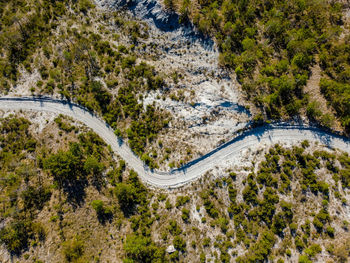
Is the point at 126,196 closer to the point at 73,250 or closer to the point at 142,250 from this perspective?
the point at 142,250

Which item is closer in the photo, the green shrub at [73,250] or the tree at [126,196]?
the green shrub at [73,250]

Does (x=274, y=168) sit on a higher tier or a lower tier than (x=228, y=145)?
Answer: lower

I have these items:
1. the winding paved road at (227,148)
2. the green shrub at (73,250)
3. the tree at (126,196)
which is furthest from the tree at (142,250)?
the winding paved road at (227,148)

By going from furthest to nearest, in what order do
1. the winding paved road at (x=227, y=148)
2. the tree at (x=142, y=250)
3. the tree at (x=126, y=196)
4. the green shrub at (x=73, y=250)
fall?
the winding paved road at (x=227, y=148), the tree at (x=126, y=196), the green shrub at (x=73, y=250), the tree at (x=142, y=250)

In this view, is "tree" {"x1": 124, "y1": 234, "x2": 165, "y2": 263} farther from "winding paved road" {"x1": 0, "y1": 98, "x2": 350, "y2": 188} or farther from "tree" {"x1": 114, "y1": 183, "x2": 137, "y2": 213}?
"winding paved road" {"x1": 0, "y1": 98, "x2": 350, "y2": 188}

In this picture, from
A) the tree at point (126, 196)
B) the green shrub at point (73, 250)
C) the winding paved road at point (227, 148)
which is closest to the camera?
the green shrub at point (73, 250)

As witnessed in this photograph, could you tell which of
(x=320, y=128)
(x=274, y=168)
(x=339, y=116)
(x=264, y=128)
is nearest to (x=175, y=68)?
(x=264, y=128)

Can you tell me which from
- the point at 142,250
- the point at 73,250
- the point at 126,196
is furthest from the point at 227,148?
the point at 73,250

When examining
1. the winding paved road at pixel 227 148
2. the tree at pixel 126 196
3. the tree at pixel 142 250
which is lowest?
the tree at pixel 142 250

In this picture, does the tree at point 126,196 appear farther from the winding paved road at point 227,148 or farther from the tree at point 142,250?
Answer: the tree at point 142,250

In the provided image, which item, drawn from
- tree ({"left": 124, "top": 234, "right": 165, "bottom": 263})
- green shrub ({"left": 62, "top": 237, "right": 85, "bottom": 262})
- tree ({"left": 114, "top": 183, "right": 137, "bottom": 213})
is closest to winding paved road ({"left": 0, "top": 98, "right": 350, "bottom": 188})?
tree ({"left": 114, "top": 183, "right": 137, "bottom": 213})

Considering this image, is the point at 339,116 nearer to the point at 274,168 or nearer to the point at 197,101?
the point at 274,168
